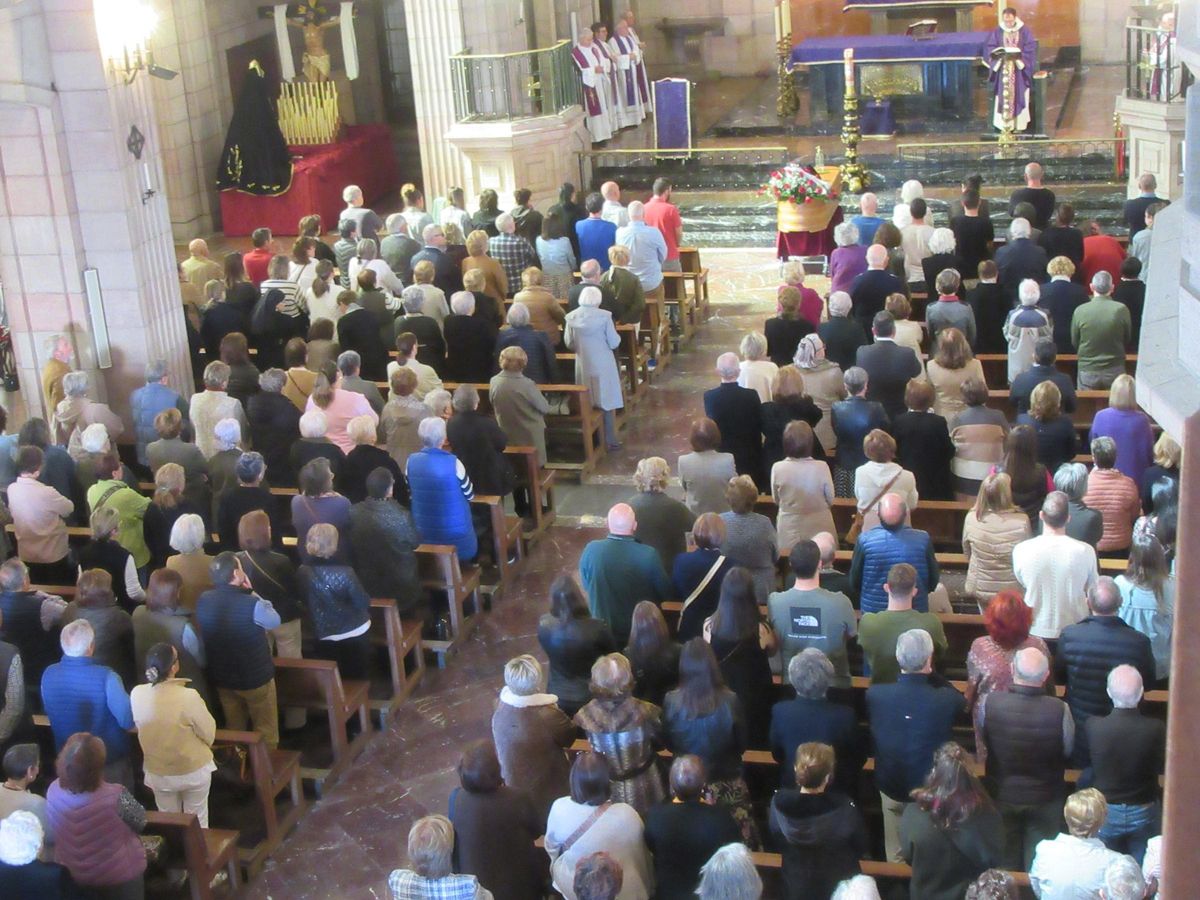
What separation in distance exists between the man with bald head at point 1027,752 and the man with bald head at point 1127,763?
0.14 metres

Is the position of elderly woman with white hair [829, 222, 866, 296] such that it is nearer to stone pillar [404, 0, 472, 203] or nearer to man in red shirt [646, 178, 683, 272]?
man in red shirt [646, 178, 683, 272]

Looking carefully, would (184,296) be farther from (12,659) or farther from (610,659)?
(610,659)

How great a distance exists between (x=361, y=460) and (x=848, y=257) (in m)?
4.66

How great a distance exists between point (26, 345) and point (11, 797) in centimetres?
579

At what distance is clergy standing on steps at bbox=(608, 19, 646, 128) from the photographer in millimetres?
20297

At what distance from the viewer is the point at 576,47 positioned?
64.2 ft

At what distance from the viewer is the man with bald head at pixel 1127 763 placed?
652 cm

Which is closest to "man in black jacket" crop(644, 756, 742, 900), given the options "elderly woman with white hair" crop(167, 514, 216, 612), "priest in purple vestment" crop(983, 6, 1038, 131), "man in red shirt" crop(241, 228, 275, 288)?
"elderly woman with white hair" crop(167, 514, 216, 612)

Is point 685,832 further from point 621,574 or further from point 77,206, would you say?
point 77,206

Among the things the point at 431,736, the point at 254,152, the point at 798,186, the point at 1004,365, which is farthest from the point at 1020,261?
the point at 254,152

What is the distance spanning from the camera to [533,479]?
11.1 metres

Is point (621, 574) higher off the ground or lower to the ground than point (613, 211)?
lower

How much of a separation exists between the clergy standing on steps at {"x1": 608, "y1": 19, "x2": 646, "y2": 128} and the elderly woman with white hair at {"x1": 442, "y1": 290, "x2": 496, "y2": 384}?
887 cm

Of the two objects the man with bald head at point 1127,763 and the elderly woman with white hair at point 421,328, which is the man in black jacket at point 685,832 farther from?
the elderly woman with white hair at point 421,328
